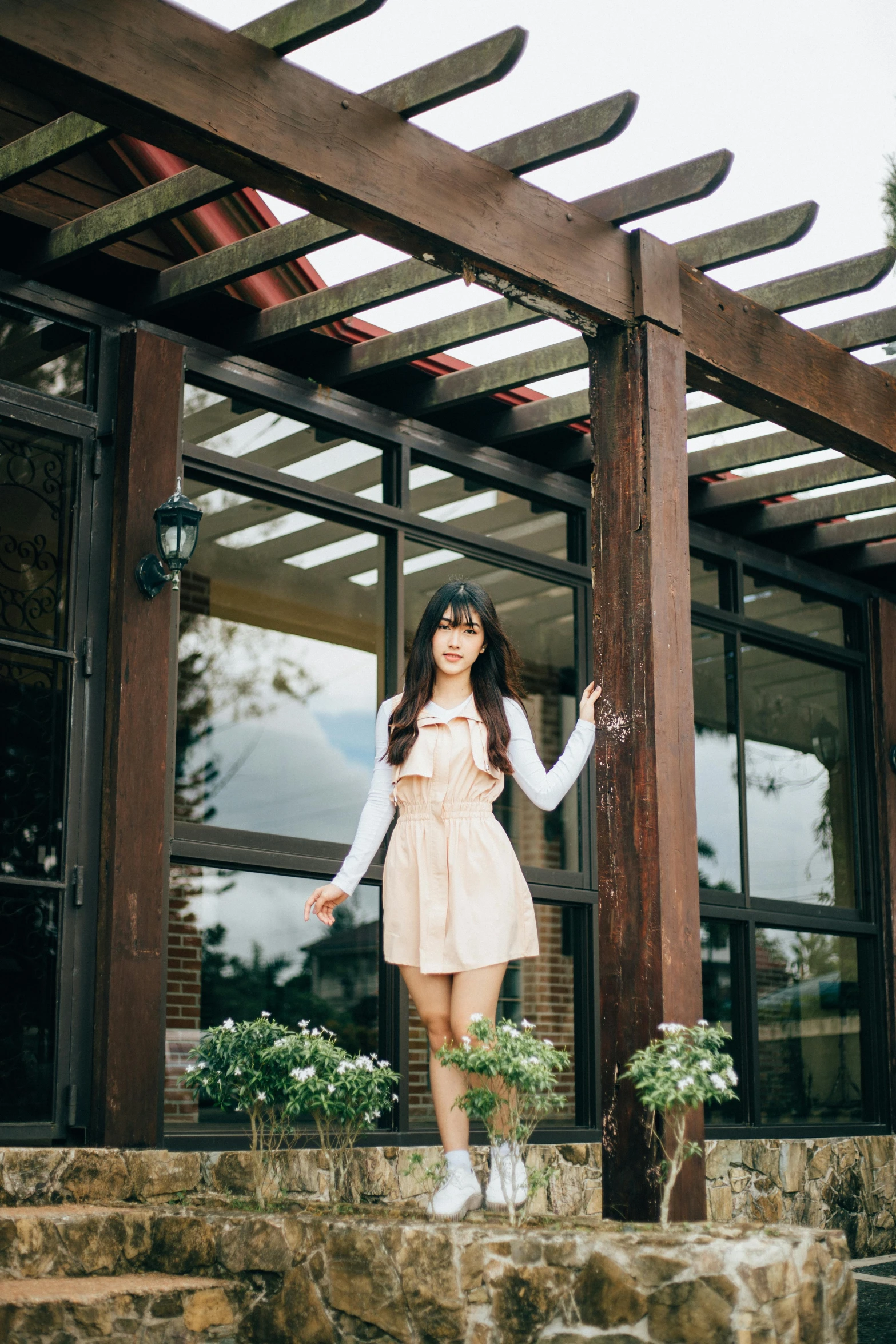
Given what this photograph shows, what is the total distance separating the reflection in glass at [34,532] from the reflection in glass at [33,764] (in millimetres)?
129

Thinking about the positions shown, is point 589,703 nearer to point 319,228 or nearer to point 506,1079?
point 506,1079

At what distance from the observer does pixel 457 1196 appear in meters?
3.65

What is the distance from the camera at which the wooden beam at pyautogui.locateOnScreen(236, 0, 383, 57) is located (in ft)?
10.8

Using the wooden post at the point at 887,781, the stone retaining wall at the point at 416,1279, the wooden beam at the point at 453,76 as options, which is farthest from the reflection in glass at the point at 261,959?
the wooden beam at the point at 453,76

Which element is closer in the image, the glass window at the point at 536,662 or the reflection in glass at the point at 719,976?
the reflection in glass at the point at 719,976

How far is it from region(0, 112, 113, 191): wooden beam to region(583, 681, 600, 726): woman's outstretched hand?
2.13 metres

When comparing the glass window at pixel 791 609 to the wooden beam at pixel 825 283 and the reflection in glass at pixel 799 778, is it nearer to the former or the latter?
the reflection in glass at pixel 799 778

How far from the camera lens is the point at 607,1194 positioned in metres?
3.65

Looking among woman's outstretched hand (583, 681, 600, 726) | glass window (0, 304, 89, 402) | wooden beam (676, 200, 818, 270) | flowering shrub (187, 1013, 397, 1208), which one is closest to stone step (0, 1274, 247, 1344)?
flowering shrub (187, 1013, 397, 1208)

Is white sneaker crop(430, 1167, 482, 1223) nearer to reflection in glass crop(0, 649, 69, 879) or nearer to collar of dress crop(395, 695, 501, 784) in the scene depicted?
collar of dress crop(395, 695, 501, 784)

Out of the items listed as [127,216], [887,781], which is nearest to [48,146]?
[127,216]

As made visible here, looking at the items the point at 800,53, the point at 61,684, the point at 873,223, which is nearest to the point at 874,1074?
the point at 61,684

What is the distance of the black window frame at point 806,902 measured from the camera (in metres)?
7.05

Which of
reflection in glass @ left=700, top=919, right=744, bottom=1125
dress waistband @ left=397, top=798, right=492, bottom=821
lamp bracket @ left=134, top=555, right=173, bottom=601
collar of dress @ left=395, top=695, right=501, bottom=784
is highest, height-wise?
lamp bracket @ left=134, top=555, right=173, bottom=601
